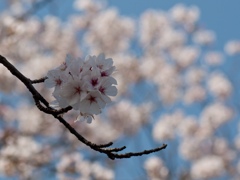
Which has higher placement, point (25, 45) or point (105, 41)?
point (105, 41)

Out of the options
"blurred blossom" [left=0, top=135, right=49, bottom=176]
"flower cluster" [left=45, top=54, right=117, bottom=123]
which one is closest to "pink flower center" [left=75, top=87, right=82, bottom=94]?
"flower cluster" [left=45, top=54, right=117, bottom=123]

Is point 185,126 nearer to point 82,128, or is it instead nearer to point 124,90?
point 124,90

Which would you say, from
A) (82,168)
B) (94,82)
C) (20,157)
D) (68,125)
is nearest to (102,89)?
(94,82)

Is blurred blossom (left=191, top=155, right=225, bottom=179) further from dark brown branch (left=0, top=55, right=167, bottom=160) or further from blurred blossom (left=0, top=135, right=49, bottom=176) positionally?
dark brown branch (left=0, top=55, right=167, bottom=160)

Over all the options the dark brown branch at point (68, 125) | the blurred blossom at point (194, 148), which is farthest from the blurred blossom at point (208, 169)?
the dark brown branch at point (68, 125)

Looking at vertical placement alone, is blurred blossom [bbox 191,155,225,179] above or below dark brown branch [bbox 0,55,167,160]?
above

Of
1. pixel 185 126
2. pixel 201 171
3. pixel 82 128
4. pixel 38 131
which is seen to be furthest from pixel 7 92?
pixel 185 126
